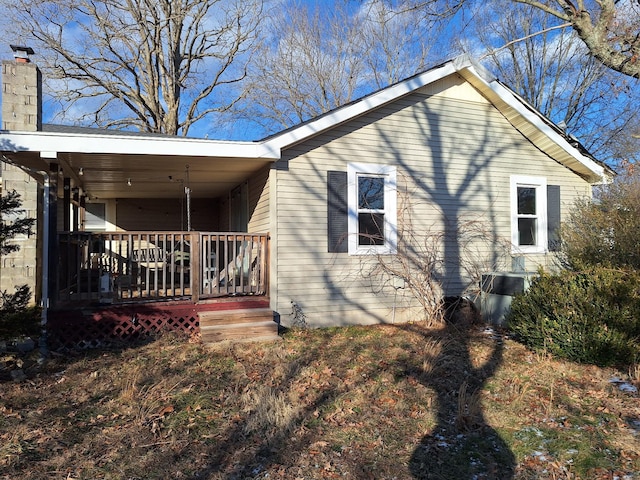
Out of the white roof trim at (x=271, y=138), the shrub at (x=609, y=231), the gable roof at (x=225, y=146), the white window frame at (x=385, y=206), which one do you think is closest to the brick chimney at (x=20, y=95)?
the gable roof at (x=225, y=146)

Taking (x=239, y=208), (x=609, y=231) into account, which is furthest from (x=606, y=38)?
(x=239, y=208)

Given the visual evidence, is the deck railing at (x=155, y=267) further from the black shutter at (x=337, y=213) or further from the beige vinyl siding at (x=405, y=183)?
the black shutter at (x=337, y=213)

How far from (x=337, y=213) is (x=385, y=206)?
1.00m

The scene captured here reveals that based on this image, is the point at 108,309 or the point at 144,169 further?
the point at 144,169

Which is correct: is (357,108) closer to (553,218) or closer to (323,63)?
(553,218)

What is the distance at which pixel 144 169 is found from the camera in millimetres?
8469

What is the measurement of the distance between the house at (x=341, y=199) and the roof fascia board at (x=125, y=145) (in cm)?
2

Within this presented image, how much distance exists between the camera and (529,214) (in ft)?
31.8

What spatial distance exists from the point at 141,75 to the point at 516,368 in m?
20.7

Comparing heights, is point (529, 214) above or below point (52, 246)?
above

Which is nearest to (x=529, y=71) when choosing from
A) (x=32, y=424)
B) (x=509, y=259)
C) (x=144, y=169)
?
(x=509, y=259)

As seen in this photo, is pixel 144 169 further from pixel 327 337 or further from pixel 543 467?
pixel 543 467

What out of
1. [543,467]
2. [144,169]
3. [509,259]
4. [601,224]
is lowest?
[543,467]

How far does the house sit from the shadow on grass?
8.86ft
